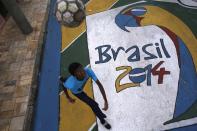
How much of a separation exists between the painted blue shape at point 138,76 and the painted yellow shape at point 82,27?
259 centimetres

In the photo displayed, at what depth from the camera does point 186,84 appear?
23.6ft

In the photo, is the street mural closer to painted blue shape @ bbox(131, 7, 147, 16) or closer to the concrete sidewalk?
painted blue shape @ bbox(131, 7, 147, 16)

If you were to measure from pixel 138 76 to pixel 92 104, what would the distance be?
1.82 metres

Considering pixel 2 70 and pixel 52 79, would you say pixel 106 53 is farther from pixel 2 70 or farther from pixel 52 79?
pixel 2 70

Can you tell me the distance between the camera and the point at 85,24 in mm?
9953

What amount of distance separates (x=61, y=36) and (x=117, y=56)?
2388 millimetres

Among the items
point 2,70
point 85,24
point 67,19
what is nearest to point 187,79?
point 67,19

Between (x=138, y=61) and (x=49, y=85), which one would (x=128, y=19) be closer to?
(x=138, y=61)

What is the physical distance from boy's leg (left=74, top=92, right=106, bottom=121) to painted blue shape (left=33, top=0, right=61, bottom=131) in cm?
128

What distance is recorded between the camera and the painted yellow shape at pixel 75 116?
7.12 m

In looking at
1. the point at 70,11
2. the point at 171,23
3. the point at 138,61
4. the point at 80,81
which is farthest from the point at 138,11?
the point at 80,81

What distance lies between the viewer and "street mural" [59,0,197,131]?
689 centimetres

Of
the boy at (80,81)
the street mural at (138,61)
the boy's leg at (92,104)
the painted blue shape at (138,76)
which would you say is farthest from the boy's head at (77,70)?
the painted blue shape at (138,76)

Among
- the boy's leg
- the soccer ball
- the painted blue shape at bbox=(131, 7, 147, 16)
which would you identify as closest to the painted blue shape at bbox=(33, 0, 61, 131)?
the boy's leg
